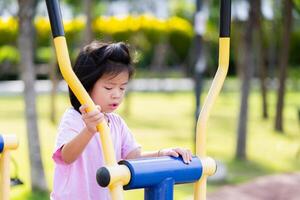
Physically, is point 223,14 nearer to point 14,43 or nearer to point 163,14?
point 14,43

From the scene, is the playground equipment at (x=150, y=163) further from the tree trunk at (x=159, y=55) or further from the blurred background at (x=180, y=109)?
the tree trunk at (x=159, y=55)

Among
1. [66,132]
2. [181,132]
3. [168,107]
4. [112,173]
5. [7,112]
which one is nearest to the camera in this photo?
[112,173]

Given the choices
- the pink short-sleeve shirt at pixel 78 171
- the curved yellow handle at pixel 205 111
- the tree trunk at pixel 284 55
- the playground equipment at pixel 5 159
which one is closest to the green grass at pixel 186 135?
the tree trunk at pixel 284 55

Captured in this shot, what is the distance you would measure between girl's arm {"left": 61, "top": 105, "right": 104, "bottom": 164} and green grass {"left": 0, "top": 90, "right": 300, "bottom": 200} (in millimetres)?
3295

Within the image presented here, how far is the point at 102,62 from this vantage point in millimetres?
2260

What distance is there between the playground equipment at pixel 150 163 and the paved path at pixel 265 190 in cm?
353

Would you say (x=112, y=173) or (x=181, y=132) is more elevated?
(x=112, y=173)

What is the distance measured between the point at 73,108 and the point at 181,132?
25.9 feet

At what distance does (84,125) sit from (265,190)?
3.94 metres

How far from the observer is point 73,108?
2.38 meters

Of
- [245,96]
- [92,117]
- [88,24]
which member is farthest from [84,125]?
[88,24]

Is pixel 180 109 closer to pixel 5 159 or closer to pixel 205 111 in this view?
pixel 5 159

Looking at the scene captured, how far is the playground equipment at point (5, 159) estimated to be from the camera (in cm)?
251

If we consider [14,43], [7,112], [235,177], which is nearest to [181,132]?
[235,177]
